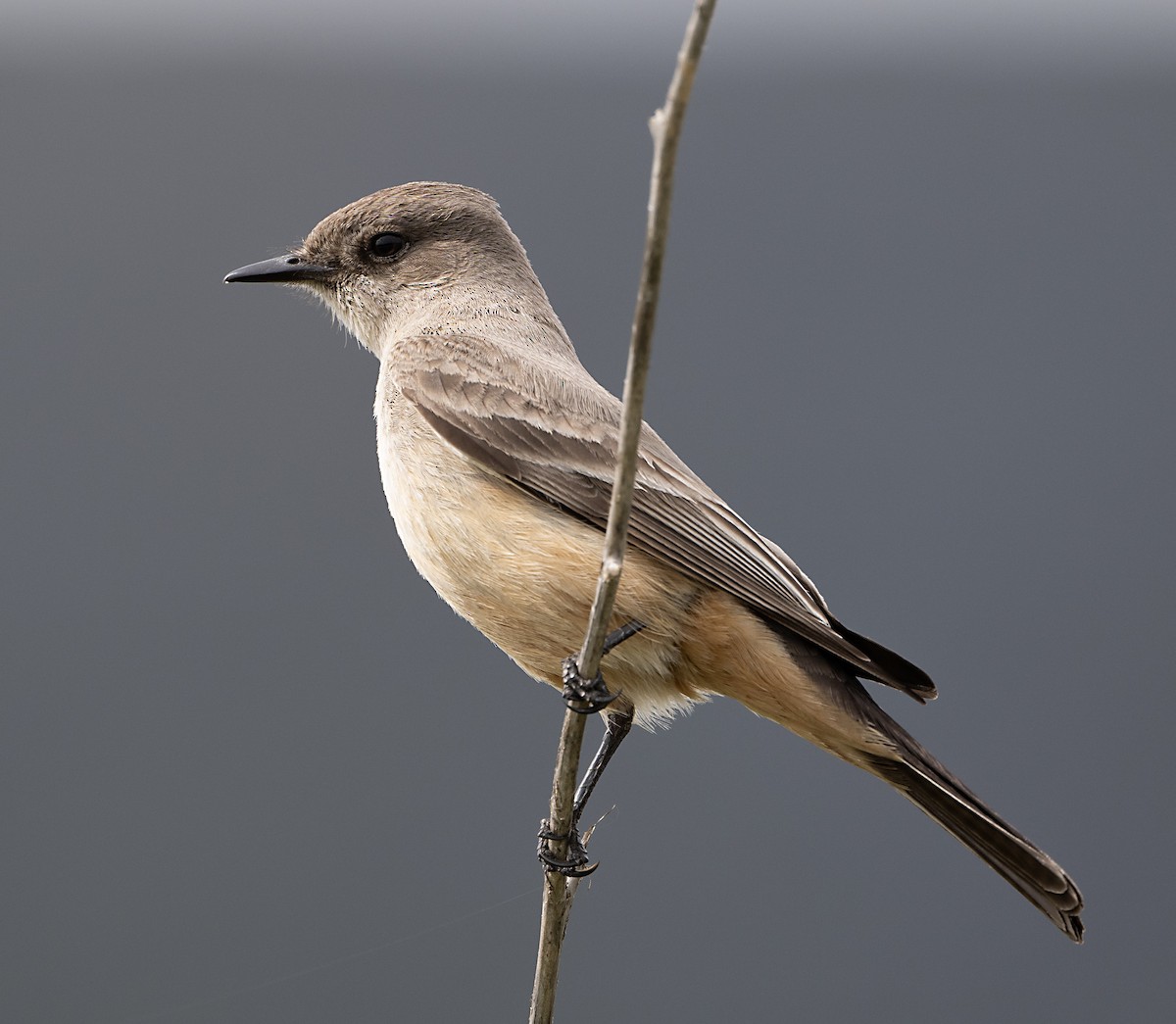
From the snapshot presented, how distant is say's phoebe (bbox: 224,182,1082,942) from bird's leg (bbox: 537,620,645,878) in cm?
2

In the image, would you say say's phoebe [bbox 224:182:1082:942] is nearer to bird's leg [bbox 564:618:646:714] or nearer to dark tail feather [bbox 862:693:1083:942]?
dark tail feather [bbox 862:693:1083:942]

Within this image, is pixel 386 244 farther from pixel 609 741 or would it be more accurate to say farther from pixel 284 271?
pixel 609 741

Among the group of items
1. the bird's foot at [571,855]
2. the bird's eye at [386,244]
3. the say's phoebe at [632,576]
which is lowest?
the bird's foot at [571,855]

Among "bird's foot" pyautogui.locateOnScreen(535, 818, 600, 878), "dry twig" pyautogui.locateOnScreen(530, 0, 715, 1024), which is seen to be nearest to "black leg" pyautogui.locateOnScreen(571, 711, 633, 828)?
"bird's foot" pyautogui.locateOnScreen(535, 818, 600, 878)

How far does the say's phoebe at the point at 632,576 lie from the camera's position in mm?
2551

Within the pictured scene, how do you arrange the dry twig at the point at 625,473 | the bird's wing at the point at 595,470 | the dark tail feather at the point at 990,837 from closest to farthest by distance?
1. the dry twig at the point at 625,473
2. the dark tail feather at the point at 990,837
3. the bird's wing at the point at 595,470

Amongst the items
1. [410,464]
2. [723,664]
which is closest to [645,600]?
[723,664]

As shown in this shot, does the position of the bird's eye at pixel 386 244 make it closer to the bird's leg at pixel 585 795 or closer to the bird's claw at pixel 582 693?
the bird's leg at pixel 585 795

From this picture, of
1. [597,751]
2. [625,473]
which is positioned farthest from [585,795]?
[625,473]

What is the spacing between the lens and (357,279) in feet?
11.1

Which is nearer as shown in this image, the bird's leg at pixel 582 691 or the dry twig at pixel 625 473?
the dry twig at pixel 625 473

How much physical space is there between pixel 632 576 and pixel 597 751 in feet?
1.94

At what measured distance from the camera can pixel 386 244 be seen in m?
3.38

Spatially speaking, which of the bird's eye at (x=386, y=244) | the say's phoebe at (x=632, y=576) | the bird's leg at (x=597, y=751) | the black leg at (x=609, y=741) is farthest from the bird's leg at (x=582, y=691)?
the bird's eye at (x=386, y=244)
